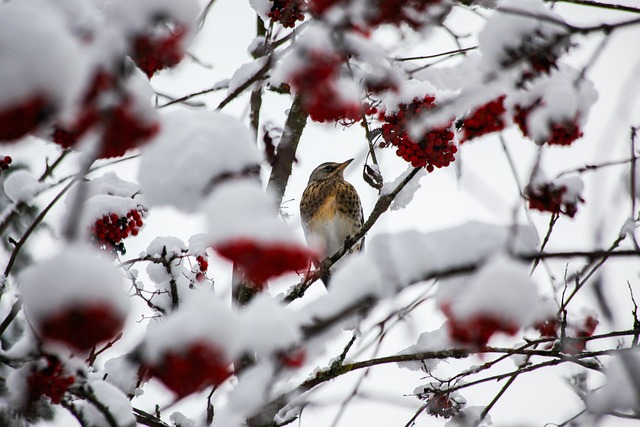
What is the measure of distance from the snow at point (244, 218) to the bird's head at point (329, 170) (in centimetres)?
465

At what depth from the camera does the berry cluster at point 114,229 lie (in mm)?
3256

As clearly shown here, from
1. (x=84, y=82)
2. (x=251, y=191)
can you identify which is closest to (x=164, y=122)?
(x=84, y=82)

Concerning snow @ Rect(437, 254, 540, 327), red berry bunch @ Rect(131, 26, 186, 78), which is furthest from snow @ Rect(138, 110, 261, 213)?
snow @ Rect(437, 254, 540, 327)

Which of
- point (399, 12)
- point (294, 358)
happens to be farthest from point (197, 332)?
point (399, 12)

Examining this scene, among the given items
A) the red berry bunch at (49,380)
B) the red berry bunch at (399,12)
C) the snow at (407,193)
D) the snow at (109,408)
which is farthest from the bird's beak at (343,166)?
the red berry bunch at (49,380)

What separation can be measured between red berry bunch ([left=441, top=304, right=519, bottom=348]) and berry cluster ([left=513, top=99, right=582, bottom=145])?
2.54 ft

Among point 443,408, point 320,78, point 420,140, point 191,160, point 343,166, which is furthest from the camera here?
point 343,166

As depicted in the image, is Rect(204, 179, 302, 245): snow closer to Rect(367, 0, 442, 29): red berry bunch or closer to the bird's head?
Rect(367, 0, 442, 29): red berry bunch

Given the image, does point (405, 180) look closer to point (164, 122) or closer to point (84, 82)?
point (164, 122)

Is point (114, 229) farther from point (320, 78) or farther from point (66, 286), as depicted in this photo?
point (66, 286)

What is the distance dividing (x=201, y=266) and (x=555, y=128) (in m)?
2.48

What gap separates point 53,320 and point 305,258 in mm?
497

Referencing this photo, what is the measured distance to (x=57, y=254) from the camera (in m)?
1.08

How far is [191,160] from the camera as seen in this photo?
129 centimetres
